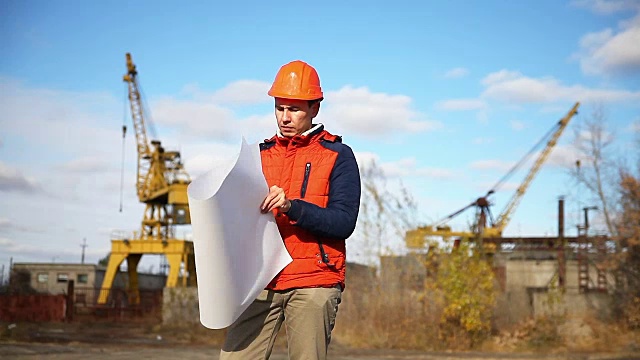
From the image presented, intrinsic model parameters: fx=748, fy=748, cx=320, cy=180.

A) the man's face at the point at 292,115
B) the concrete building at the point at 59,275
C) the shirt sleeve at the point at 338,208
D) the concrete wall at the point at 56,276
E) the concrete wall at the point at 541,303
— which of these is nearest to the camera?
the shirt sleeve at the point at 338,208

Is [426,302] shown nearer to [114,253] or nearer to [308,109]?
[308,109]

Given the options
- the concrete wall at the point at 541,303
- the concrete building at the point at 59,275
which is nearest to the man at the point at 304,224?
the concrete wall at the point at 541,303

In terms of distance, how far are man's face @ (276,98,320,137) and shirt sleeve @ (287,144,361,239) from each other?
212 millimetres

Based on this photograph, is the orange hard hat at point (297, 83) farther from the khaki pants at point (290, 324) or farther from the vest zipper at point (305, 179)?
the khaki pants at point (290, 324)

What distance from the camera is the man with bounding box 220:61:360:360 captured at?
3074mm

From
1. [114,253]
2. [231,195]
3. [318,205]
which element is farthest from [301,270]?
[114,253]

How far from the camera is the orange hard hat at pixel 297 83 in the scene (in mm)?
3193

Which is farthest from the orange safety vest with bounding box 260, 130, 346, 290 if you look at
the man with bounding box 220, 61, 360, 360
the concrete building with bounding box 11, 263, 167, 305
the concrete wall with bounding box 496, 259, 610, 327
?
the concrete building with bounding box 11, 263, 167, 305

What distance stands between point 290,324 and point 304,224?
1.47ft

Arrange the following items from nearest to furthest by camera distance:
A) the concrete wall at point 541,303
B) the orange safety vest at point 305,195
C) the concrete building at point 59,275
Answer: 1. the orange safety vest at point 305,195
2. the concrete wall at point 541,303
3. the concrete building at point 59,275

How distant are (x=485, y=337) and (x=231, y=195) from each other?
1672 cm

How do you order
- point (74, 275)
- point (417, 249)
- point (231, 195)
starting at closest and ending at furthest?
1. point (231, 195)
2. point (417, 249)
3. point (74, 275)

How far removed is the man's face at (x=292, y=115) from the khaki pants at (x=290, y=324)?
0.69 meters

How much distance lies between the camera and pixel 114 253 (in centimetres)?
4288
